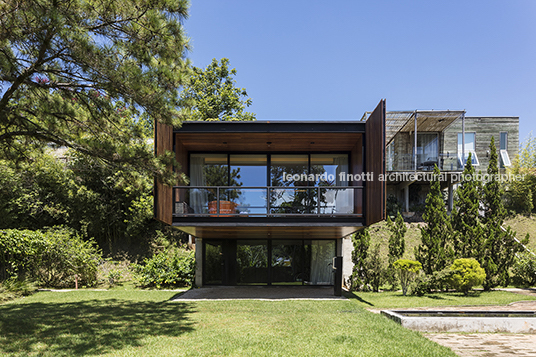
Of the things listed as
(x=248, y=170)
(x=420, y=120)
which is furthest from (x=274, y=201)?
(x=420, y=120)

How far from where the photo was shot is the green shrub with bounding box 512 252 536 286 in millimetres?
13647

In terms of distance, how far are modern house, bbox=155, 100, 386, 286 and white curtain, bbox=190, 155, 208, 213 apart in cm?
3

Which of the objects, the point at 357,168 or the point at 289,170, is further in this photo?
the point at 289,170

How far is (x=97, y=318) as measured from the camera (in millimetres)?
7562

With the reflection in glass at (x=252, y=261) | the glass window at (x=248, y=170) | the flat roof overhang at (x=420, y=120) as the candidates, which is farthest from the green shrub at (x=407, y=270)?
the flat roof overhang at (x=420, y=120)

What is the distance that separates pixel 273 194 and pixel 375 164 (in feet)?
10.2

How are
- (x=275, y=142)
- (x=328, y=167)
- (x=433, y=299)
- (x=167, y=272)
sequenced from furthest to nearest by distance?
1. (x=167, y=272)
2. (x=328, y=167)
3. (x=275, y=142)
4. (x=433, y=299)

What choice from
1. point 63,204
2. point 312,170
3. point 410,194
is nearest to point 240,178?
point 312,170

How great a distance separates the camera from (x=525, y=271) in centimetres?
1377

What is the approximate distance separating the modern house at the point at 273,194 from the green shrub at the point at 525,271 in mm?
6006

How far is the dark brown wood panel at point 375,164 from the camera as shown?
28.8ft

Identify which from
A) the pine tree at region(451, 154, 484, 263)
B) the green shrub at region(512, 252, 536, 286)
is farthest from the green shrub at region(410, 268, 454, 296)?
the green shrub at region(512, 252, 536, 286)

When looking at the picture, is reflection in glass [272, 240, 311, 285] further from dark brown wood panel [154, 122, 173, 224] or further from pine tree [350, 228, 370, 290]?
dark brown wood panel [154, 122, 173, 224]

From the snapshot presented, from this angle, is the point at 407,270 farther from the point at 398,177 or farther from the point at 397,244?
the point at 398,177
